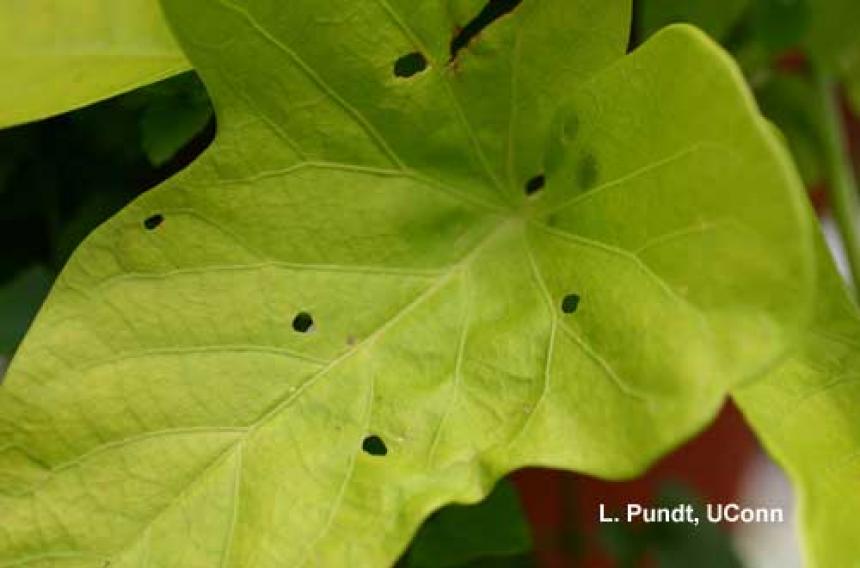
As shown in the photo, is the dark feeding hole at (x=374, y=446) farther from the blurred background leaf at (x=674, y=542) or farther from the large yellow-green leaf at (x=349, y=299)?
the blurred background leaf at (x=674, y=542)

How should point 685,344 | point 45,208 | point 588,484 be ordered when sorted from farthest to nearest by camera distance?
point 588,484 < point 45,208 < point 685,344

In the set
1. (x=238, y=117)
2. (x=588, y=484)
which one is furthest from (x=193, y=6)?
(x=588, y=484)

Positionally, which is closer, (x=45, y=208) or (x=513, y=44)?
(x=513, y=44)

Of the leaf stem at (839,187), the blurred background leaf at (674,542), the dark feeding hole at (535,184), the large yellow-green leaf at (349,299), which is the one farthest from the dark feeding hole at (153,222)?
the blurred background leaf at (674,542)

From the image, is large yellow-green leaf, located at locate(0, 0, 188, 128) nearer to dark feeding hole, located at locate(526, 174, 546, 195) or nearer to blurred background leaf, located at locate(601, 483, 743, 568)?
dark feeding hole, located at locate(526, 174, 546, 195)

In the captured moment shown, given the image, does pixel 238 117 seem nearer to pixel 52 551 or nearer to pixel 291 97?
pixel 291 97

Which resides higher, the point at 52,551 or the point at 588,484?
the point at 52,551

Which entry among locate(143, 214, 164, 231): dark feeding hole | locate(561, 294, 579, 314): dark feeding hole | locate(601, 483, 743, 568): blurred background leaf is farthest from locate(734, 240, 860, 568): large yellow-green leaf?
locate(601, 483, 743, 568): blurred background leaf

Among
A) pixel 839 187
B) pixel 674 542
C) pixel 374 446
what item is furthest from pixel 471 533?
pixel 674 542
